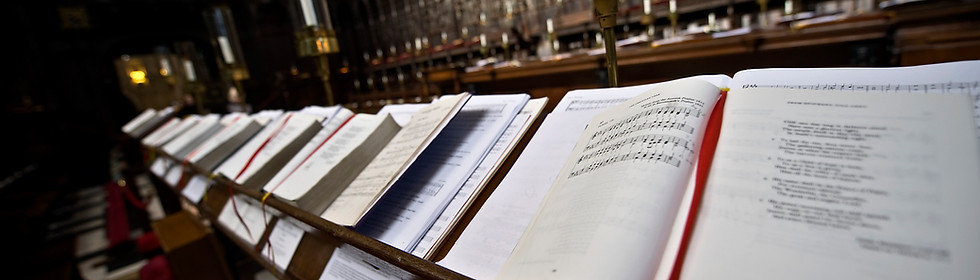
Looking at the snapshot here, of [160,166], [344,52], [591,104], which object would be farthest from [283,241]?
[344,52]

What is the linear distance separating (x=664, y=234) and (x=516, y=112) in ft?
1.75

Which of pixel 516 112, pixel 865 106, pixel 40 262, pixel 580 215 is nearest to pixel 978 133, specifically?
pixel 865 106

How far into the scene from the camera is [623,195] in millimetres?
488

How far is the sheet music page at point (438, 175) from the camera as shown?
31.3 inches

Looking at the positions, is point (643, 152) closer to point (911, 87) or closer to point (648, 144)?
point (648, 144)

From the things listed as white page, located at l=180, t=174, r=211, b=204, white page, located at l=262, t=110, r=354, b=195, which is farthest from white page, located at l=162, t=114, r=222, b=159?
white page, located at l=262, t=110, r=354, b=195

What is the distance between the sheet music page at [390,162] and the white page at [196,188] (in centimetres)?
100

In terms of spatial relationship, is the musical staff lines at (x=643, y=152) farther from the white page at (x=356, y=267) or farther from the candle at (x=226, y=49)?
the candle at (x=226, y=49)

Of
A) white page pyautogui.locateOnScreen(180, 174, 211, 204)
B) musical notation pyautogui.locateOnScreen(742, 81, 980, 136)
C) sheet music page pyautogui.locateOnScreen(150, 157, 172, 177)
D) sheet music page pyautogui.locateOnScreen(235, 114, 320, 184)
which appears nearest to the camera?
musical notation pyautogui.locateOnScreen(742, 81, 980, 136)

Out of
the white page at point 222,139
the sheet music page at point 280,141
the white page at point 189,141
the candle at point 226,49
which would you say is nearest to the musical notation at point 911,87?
the sheet music page at point 280,141

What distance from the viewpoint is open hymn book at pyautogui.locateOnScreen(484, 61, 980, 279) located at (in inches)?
15.0

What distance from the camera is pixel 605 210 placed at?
0.48 metres

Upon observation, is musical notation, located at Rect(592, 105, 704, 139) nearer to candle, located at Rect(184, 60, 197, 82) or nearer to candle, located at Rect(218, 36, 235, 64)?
candle, located at Rect(218, 36, 235, 64)

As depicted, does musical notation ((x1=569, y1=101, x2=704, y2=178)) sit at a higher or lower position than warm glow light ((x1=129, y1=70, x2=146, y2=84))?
lower
